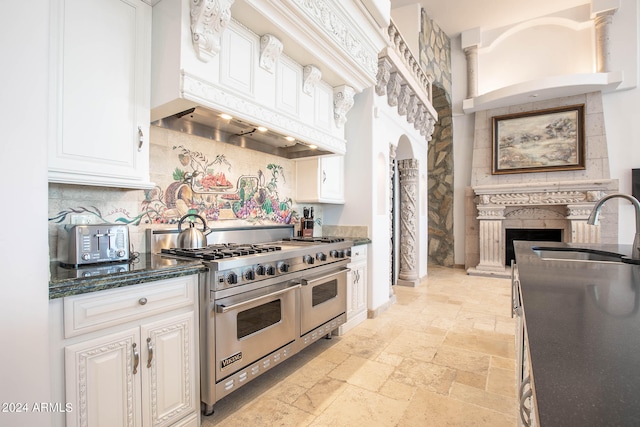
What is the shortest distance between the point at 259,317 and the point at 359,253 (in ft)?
5.39

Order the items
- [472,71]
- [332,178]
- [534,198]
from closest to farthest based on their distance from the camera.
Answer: [332,178]
[534,198]
[472,71]

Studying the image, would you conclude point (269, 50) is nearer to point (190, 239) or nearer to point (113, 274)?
point (190, 239)

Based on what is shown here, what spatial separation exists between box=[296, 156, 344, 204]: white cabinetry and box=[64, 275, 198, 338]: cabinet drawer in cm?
186

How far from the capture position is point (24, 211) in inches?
42.8

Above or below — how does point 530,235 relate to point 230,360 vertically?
above

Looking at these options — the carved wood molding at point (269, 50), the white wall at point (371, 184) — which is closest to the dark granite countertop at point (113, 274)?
the carved wood molding at point (269, 50)

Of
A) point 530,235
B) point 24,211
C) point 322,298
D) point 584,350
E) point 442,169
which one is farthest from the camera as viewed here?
point 442,169

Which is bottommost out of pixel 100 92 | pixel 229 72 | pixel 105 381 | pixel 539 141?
pixel 105 381

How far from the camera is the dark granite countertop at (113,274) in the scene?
1.24m

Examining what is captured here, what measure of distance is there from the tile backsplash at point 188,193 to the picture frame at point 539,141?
5312 mm

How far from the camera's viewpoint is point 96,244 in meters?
1.63

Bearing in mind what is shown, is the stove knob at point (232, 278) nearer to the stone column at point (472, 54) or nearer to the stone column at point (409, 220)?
the stone column at point (409, 220)

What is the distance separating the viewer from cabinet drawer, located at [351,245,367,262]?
332cm

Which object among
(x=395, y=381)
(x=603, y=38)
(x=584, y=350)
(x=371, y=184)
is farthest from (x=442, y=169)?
(x=584, y=350)
